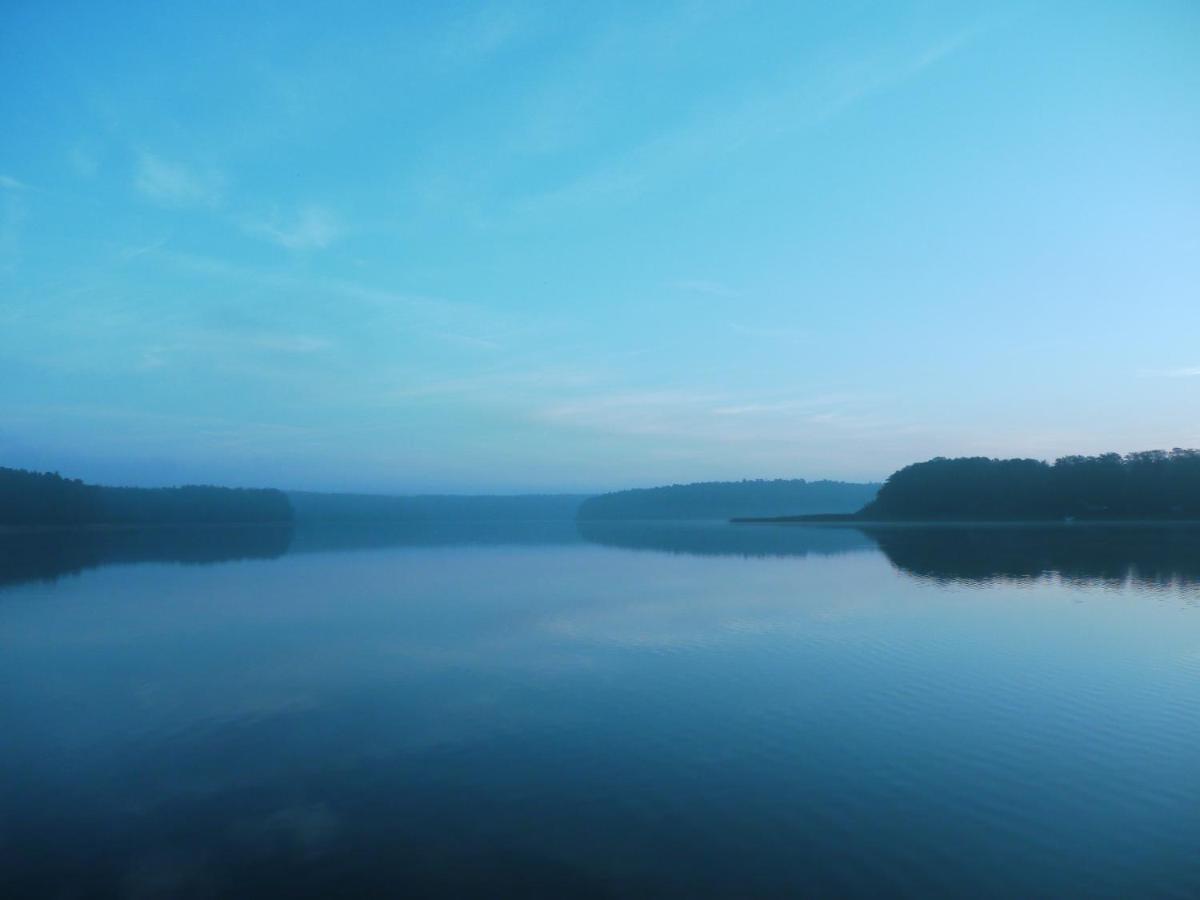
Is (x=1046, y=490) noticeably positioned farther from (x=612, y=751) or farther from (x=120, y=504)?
(x=120, y=504)

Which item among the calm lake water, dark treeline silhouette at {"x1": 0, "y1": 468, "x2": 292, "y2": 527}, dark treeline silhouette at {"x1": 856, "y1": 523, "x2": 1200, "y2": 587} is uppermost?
dark treeline silhouette at {"x1": 0, "y1": 468, "x2": 292, "y2": 527}

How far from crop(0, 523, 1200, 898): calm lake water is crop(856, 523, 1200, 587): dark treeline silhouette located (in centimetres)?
609

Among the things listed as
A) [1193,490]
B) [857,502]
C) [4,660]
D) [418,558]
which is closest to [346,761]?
[4,660]

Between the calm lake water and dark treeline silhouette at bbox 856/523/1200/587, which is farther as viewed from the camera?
dark treeline silhouette at bbox 856/523/1200/587

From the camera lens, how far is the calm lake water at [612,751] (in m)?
5.86

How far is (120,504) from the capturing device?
94.7 metres

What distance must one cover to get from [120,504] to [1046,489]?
333 ft

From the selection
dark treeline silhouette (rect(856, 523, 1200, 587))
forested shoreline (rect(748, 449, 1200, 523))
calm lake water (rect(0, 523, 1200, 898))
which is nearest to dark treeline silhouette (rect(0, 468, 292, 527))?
calm lake water (rect(0, 523, 1200, 898))

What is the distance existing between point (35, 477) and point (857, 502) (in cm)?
11875

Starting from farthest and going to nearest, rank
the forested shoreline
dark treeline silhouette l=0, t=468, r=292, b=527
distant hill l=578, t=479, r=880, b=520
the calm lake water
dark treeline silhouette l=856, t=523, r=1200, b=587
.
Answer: distant hill l=578, t=479, r=880, b=520, dark treeline silhouette l=0, t=468, r=292, b=527, the forested shoreline, dark treeline silhouette l=856, t=523, r=1200, b=587, the calm lake water

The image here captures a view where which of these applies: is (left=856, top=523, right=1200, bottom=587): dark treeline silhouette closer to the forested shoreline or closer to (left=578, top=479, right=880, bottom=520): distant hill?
the forested shoreline

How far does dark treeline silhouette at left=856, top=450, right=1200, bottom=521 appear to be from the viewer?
61562 millimetres

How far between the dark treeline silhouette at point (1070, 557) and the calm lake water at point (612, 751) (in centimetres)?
609

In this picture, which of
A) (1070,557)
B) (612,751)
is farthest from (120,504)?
(612,751)
